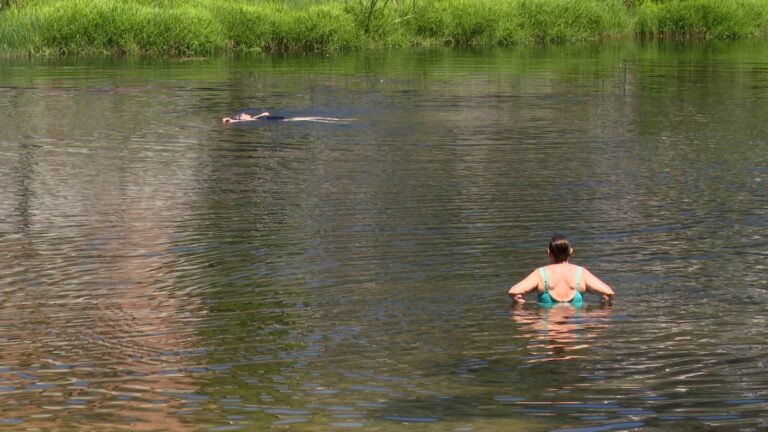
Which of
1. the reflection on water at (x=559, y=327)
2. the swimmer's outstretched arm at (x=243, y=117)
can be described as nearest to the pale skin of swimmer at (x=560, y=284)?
the reflection on water at (x=559, y=327)

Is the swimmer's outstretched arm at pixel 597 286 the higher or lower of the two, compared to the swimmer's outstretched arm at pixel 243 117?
lower

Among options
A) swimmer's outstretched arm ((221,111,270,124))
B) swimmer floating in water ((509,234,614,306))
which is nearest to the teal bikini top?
swimmer floating in water ((509,234,614,306))

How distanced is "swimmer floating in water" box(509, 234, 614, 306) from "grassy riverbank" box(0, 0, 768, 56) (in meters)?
42.3

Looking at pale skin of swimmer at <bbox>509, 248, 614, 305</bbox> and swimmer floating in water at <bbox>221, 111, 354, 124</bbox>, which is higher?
swimmer floating in water at <bbox>221, 111, 354, 124</bbox>

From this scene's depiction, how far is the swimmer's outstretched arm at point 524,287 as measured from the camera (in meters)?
13.2

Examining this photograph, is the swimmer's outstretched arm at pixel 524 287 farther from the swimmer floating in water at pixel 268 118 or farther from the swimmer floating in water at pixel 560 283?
the swimmer floating in water at pixel 268 118

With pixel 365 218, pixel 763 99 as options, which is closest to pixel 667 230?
pixel 365 218

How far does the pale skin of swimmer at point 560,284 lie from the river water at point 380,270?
18 centimetres

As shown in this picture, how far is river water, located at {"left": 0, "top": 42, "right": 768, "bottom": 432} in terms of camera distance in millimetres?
10211

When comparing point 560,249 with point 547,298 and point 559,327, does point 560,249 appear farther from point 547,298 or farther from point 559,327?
point 559,327

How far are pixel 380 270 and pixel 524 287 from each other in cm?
210

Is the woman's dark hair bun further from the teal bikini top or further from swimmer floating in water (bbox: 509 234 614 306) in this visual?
the teal bikini top

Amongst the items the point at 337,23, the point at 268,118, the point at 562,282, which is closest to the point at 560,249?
the point at 562,282

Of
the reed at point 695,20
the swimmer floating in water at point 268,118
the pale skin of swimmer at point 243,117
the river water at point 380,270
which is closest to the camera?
the river water at point 380,270
